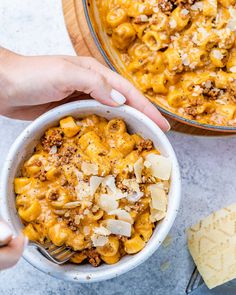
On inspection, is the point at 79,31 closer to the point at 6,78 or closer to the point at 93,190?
the point at 6,78

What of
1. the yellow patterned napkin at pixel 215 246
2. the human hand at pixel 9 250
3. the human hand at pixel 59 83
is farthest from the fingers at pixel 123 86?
the human hand at pixel 9 250

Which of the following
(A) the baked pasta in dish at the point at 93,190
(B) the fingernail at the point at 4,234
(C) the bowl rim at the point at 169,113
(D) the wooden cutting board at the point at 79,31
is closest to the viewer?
(B) the fingernail at the point at 4,234

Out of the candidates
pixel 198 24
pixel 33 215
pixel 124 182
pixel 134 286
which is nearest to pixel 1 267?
pixel 33 215

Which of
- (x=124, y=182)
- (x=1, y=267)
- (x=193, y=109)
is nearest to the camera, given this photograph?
(x=1, y=267)

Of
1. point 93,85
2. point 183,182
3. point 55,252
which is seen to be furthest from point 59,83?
point 183,182

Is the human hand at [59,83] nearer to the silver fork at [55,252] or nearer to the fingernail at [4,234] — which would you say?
the silver fork at [55,252]

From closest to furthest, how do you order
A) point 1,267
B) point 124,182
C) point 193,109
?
1. point 1,267
2. point 124,182
3. point 193,109

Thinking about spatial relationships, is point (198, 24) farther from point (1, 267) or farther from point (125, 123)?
point (1, 267)
